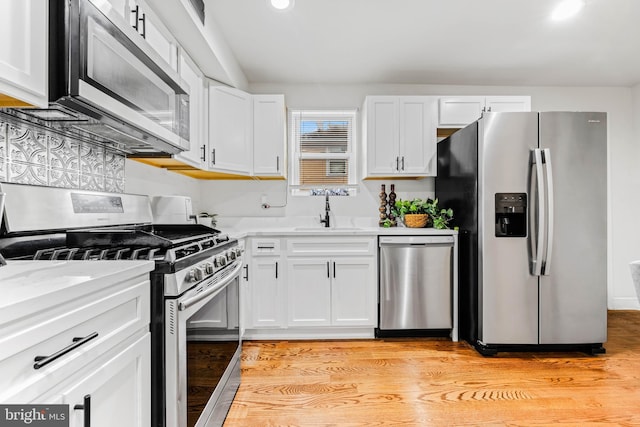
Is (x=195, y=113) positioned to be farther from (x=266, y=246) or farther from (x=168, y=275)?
(x=168, y=275)

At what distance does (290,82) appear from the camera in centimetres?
350

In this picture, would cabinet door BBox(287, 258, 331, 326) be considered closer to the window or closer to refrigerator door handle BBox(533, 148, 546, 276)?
the window

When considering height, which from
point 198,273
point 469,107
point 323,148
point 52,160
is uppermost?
point 469,107

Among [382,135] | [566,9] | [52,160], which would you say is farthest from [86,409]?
[566,9]

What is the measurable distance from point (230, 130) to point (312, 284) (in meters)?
1.51

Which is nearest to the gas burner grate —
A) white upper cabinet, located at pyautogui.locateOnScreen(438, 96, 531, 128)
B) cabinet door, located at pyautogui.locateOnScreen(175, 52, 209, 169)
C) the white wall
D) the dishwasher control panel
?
the white wall

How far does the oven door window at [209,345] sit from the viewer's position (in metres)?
1.28

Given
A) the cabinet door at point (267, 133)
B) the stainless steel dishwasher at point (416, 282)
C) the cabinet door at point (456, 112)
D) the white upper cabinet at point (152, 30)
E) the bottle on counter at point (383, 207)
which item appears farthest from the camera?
the bottle on counter at point (383, 207)

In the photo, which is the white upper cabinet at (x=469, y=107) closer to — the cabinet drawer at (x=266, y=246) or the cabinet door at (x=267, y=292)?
the cabinet drawer at (x=266, y=246)

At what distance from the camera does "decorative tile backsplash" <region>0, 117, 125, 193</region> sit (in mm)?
1243

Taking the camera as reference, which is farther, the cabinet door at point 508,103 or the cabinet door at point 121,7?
the cabinet door at point 508,103

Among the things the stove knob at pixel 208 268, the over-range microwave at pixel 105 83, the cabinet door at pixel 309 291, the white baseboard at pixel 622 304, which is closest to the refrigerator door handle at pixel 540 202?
the cabinet door at pixel 309 291

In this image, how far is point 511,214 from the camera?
248cm

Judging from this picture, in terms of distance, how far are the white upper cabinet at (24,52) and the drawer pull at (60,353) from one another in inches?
27.7
